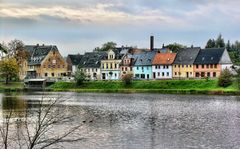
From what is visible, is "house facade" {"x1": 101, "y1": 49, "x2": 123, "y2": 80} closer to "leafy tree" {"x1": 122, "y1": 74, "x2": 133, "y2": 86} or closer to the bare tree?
"leafy tree" {"x1": 122, "y1": 74, "x2": 133, "y2": 86}

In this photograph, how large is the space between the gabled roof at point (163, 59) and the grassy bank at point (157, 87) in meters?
20.1

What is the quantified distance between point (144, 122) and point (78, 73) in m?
81.8

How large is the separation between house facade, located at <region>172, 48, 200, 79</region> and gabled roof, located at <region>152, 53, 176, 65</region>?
1.33 meters

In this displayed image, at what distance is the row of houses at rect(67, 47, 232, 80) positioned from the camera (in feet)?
419

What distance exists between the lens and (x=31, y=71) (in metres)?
167

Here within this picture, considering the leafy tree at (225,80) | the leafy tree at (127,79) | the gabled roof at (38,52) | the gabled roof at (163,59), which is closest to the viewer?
the leafy tree at (225,80)

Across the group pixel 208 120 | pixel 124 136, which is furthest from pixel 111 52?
pixel 124 136

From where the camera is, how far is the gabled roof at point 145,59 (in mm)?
140125

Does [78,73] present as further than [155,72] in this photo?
No

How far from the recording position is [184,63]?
436 feet

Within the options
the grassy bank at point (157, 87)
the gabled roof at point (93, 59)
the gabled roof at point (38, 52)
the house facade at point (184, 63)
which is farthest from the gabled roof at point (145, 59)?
the gabled roof at point (38, 52)

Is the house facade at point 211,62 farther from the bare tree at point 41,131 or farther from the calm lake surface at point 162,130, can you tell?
the bare tree at point 41,131

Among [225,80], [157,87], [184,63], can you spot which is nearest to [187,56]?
[184,63]

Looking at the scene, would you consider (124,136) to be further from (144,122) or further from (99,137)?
(144,122)
